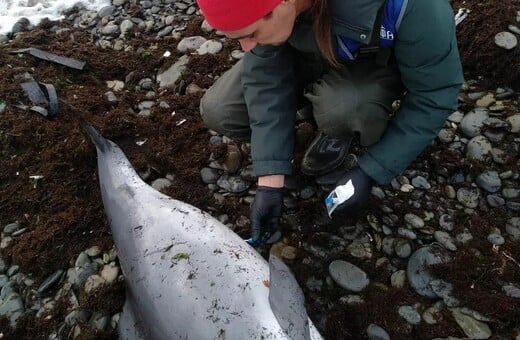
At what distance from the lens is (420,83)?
A: 7.57 feet

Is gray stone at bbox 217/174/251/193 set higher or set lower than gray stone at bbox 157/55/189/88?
lower

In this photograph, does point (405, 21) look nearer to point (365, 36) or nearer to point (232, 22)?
point (365, 36)

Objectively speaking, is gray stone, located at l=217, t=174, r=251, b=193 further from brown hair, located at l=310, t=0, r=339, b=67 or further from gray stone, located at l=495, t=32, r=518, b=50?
gray stone, located at l=495, t=32, r=518, b=50

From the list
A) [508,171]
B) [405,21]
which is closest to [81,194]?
[405,21]

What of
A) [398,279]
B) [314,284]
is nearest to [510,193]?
[398,279]

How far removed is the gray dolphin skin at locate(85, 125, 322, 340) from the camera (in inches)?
86.0

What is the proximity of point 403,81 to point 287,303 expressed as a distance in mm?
1148

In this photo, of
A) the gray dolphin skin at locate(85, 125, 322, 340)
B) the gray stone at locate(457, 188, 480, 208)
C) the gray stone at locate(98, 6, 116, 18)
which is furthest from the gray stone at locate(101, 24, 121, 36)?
the gray stone at locate(457, 188, 480, 208)

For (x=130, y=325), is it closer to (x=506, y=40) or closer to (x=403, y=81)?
(x=403, y=81)

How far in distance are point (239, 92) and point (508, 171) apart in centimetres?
164

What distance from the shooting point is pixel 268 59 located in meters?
2.68

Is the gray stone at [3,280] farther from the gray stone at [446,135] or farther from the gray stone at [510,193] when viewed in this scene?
the gray stone at [510,193]

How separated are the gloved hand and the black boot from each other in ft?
1.57

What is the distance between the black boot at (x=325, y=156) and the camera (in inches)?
123
